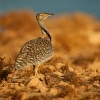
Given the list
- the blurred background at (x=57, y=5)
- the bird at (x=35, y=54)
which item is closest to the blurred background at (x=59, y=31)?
the bird at (x=35, y=54)

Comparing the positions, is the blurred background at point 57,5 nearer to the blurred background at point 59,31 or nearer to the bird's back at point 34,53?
the blurred background at point 59,31

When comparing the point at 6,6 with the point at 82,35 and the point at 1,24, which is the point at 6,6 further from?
the point at 82,35

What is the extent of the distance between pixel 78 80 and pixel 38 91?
101 cm

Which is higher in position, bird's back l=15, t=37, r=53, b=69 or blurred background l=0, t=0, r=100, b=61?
blurred background l=0, t=0, r=100, b=61

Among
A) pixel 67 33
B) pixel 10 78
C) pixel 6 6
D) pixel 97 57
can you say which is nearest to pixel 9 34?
pixel 67 33

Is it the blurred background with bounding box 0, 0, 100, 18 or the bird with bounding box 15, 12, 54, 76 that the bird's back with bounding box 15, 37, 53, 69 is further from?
the blurred background with bounding box 0, 0, 100, 18

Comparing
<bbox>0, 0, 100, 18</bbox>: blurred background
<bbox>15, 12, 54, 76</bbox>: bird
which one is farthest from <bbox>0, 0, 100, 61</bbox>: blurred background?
<bbox>0, 0, 100, 18</bbox>: blurred background

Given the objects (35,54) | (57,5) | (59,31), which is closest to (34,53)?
(35,54)

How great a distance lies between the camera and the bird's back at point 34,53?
1237 centimetres

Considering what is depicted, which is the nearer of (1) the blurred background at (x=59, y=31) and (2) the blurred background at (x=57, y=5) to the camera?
(1) the blurred background at (x=59, y=31)

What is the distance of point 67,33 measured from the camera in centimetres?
3158

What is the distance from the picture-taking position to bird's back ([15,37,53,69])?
Result: 487 inches

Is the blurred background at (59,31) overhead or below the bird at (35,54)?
overhead

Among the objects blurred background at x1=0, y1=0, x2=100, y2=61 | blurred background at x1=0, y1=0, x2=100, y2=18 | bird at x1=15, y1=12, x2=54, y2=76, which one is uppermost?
blurred background at x1=0, y1=0, x2=100, y2=18
